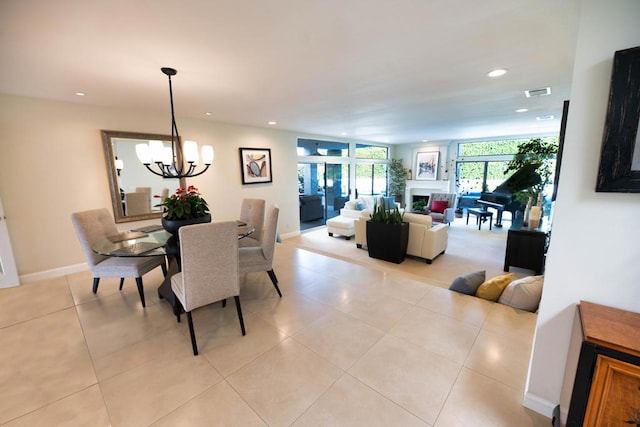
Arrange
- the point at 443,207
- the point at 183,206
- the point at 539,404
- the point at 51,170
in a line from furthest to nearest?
the point at 443,207, the point at 51,170, the point at 183,206, the point at 539,404

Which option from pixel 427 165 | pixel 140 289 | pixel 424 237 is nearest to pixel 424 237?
pixel 424 237

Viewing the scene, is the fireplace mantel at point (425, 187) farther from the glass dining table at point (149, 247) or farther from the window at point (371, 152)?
the glass dining table at point (149, 247)

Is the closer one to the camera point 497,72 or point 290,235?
point 497,72

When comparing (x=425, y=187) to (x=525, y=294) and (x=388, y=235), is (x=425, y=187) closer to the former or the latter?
(x=388, y=235)

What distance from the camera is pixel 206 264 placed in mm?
2023

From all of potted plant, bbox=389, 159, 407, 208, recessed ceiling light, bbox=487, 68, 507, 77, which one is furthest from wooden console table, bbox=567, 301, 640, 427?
potted plant, bbox=389, 159, 407, 208

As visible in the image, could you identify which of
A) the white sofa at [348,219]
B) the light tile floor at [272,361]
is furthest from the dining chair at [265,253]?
the white sofa at [348,219]

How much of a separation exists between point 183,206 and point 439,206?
272 inches

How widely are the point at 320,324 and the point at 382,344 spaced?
596 millimetres

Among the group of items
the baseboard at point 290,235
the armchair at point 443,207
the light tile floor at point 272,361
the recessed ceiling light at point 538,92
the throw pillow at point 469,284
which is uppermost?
the recessed ceiling light at point 538,92

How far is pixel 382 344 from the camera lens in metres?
2.12

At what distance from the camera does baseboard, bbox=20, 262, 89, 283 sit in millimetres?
3362

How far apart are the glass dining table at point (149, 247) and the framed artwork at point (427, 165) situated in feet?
27.8

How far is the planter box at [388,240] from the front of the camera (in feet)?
15.3
